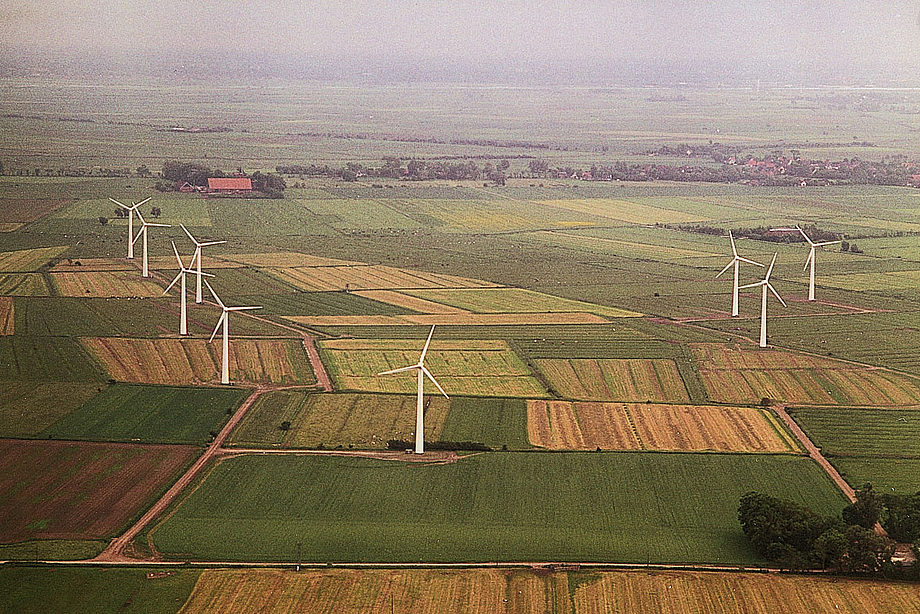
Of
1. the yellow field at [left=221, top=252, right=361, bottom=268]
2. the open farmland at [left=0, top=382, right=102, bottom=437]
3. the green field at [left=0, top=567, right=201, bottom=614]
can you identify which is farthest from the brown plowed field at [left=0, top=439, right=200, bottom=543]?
the yellow field at [left=221, top=252, right=361, bottom=268]

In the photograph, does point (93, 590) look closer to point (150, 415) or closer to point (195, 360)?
point (150, 415)

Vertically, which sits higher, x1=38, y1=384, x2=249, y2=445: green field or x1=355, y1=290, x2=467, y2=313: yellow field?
x1=355, y1=290, x2=467, y2=313: yellow field

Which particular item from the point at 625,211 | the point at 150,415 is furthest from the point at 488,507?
the point at 625,211

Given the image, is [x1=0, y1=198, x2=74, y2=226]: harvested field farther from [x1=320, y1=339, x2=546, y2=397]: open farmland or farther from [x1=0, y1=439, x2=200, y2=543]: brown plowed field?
[x1=0, y1=439, x2=200, y2=543]: brown plowed field

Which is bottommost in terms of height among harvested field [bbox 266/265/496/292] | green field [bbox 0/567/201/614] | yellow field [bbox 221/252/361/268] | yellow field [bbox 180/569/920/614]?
yellow field [bbox 180/569/920/614]

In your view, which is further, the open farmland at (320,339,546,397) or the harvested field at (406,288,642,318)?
the harvested field at (406,288,642,318)

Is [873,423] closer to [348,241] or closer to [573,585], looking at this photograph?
[573,585]

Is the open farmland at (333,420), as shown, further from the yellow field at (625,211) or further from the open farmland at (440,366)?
the yellow field at (625,211)

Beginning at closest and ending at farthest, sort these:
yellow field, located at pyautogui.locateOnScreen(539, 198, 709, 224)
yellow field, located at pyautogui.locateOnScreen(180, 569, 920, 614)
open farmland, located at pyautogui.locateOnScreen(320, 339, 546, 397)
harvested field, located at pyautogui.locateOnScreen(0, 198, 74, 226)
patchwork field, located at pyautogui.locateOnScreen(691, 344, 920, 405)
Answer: yellow field, located at pyautogui.locateOnScreen(180, 569, 920, 614)
patchwork field, located at pyautogui.locateOnScreen(691, 344, 920, 405)
open farmland, located at pyautogui.locateOnScreen(320, 339, 546, 397)
harvested field, located at pyautogui.locateOnScreen(0, 198, 74, 226)
yellow field, located at pyautogui.locateOnScreen(539, 198, 709, 224)

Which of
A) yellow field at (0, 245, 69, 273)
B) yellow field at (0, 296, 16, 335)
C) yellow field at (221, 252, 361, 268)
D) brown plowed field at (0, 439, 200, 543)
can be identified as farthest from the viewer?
yellow field at (221, 252, 361, 268)

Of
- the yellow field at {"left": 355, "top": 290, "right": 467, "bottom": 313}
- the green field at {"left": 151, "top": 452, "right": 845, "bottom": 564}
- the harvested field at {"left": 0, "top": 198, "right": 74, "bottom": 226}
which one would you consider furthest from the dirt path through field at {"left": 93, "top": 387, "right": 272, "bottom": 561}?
the harvested field at {"left": 0, "top": 198, "right": 74, "bottom": 226}
